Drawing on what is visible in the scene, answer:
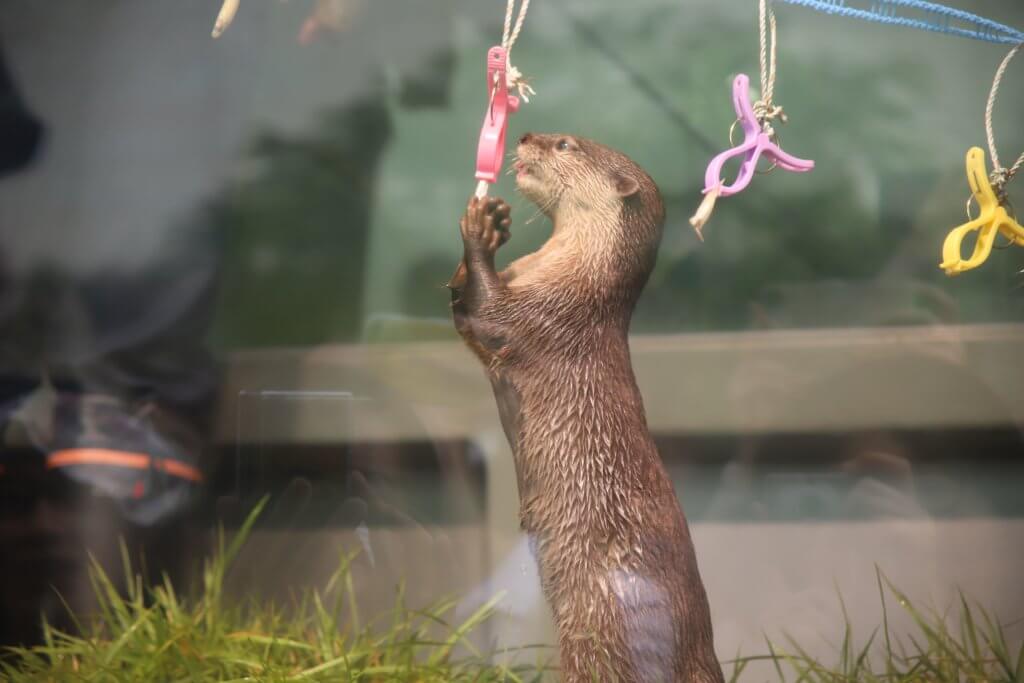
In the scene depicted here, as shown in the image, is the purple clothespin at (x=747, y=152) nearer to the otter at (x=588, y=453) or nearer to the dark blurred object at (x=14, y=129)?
the otter at (x=588, y=453)

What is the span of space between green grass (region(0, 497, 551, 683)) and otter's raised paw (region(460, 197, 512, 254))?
844 millimetres

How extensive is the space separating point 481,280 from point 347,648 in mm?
1031

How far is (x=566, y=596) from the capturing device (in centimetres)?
147

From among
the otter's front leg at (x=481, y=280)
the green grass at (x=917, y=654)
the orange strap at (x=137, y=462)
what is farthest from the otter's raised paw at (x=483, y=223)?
the orange strap at (x=137, y=462)

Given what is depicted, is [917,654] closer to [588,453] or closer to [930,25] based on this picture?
[588,453]

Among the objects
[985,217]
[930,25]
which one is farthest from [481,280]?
[930,25]

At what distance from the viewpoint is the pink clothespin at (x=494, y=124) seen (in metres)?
1.46

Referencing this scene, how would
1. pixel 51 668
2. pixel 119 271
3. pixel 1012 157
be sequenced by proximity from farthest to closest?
pixel 119 271 < pixel 1012 157 < pixel 51 668

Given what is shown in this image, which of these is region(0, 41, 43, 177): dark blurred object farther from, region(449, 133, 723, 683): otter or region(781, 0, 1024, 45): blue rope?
region(781, 0, 1024, 45): blue rope

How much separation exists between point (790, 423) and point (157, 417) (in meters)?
1.55

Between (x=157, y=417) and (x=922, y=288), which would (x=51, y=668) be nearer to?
(x=157, y=417)

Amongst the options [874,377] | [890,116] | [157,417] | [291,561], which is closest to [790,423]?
[874,377]

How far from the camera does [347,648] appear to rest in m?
2.13

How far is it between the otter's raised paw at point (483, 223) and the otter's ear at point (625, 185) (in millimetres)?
238
